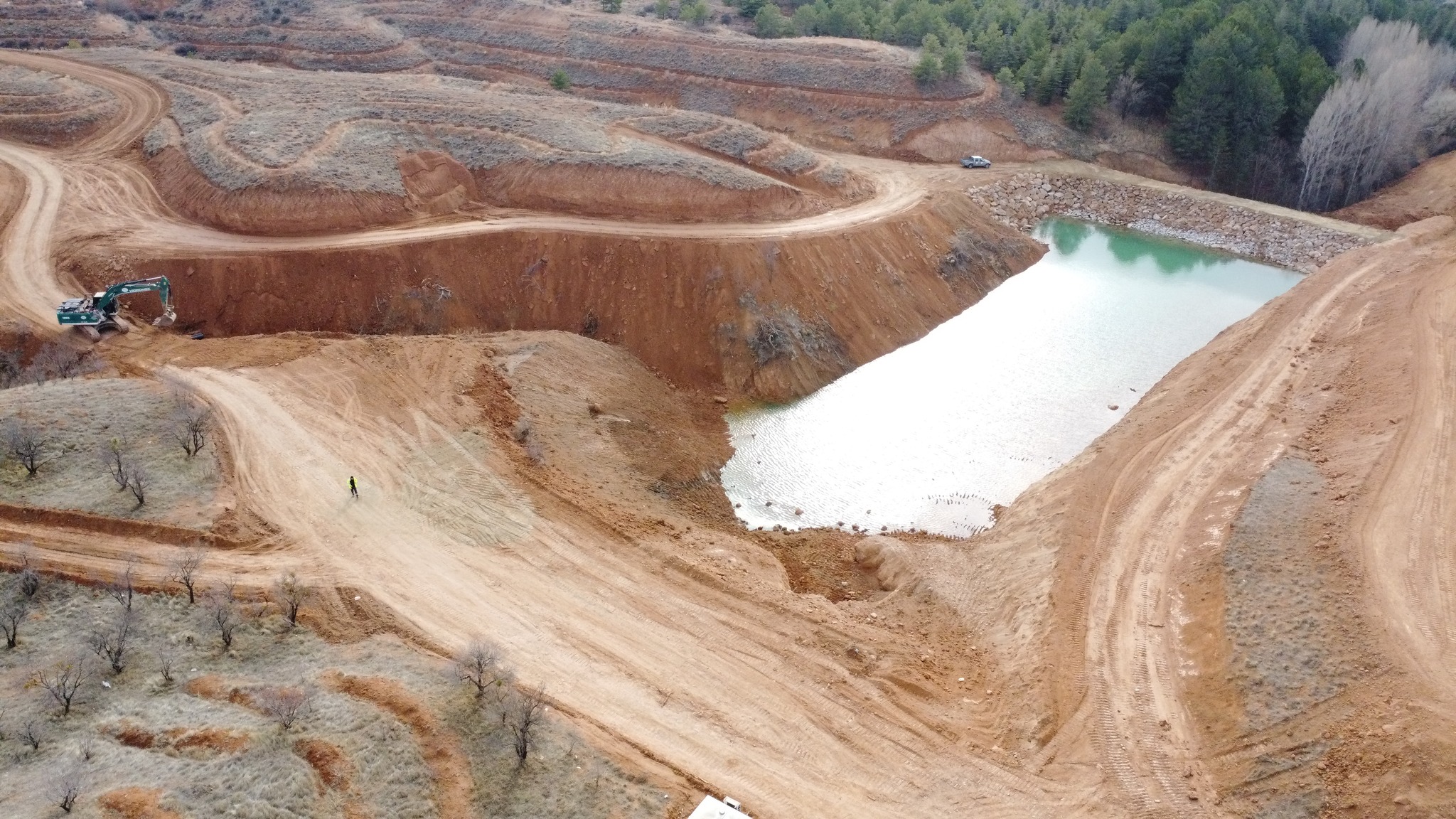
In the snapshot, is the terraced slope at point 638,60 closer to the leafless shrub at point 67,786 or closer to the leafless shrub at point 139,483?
the leafless shrub at point 139,483

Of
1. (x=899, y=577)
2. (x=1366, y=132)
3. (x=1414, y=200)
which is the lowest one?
(x=899, y=577)

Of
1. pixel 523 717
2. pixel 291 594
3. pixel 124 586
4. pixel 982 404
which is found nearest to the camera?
pixel 523 717

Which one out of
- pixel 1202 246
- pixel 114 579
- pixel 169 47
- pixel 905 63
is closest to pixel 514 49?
pixel 169 47

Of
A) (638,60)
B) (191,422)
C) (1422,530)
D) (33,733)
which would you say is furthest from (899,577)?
(638,60)

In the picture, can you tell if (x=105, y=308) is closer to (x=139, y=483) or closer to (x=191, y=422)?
(x=191, y=422)

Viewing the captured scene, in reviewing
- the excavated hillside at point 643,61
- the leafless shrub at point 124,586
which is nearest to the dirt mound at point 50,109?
the excavated hillside at point 643,61

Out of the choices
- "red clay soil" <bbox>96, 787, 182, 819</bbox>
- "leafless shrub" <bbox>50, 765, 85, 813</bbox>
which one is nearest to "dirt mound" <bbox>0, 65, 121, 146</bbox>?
"leafless shrub" <bbox>50, 765, 85, 813</bbox>

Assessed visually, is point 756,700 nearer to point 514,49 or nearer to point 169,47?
point 514,49
